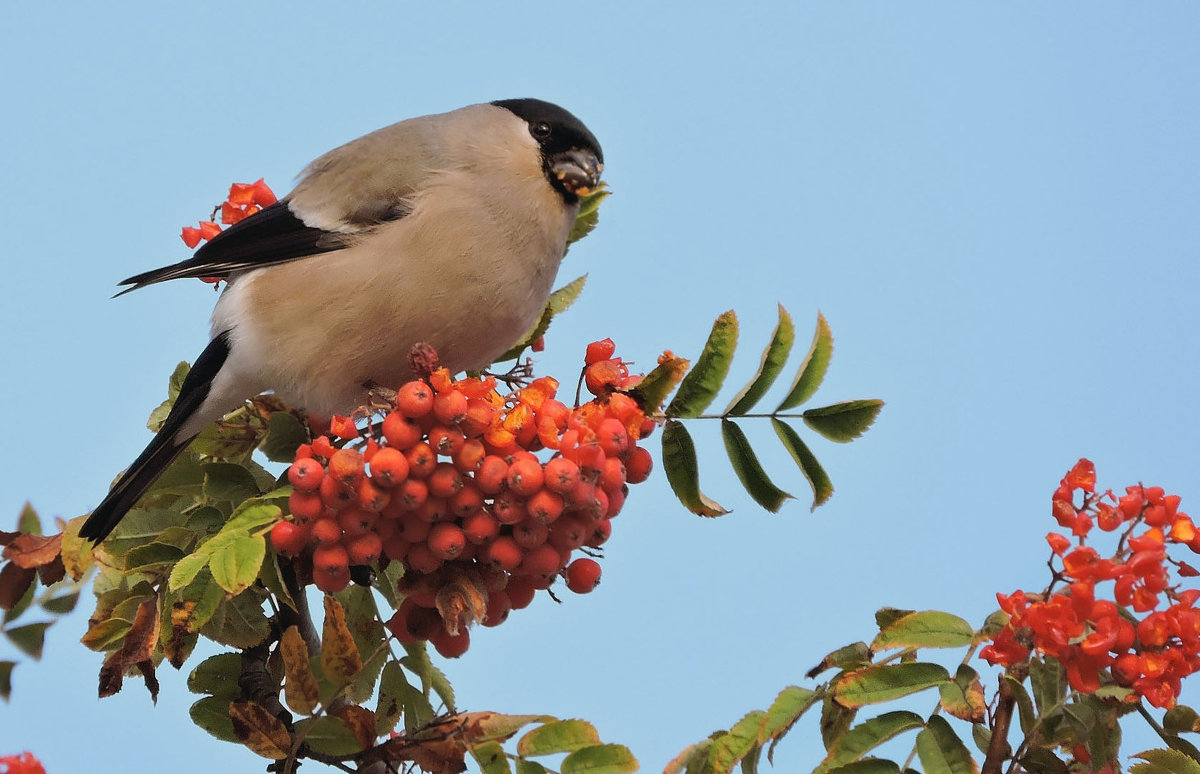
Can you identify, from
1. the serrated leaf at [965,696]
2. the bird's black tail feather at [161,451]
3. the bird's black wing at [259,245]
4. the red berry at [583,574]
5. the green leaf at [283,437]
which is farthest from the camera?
the bird's black wing at [259,245]

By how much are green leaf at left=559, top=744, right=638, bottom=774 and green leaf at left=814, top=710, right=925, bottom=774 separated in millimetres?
340

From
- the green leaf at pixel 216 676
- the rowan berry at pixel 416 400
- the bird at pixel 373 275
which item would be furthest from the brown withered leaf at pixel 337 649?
the bird at pixel 373 275

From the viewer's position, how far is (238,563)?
2162mm

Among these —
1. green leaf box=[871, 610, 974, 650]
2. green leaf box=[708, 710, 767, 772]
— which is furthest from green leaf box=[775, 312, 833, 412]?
green leaf box=[708, 710, 767, 772]

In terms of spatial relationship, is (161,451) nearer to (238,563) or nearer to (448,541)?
(238,563)

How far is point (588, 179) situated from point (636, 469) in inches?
43.4

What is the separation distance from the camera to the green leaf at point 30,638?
9.37 feet

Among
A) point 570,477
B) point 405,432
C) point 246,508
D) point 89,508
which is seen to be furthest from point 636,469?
point 89,508

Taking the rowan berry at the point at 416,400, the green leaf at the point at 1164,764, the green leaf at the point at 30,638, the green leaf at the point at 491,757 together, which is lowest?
the green leaf at the point at 491,757

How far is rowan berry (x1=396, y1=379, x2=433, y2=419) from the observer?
2.22m

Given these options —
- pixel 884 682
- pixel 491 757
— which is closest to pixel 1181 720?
pixel 884 682

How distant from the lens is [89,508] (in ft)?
9.12

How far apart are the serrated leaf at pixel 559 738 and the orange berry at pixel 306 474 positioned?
61 cm

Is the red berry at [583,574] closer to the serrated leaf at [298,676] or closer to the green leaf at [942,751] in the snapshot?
the serrated leaf at [298,676]
